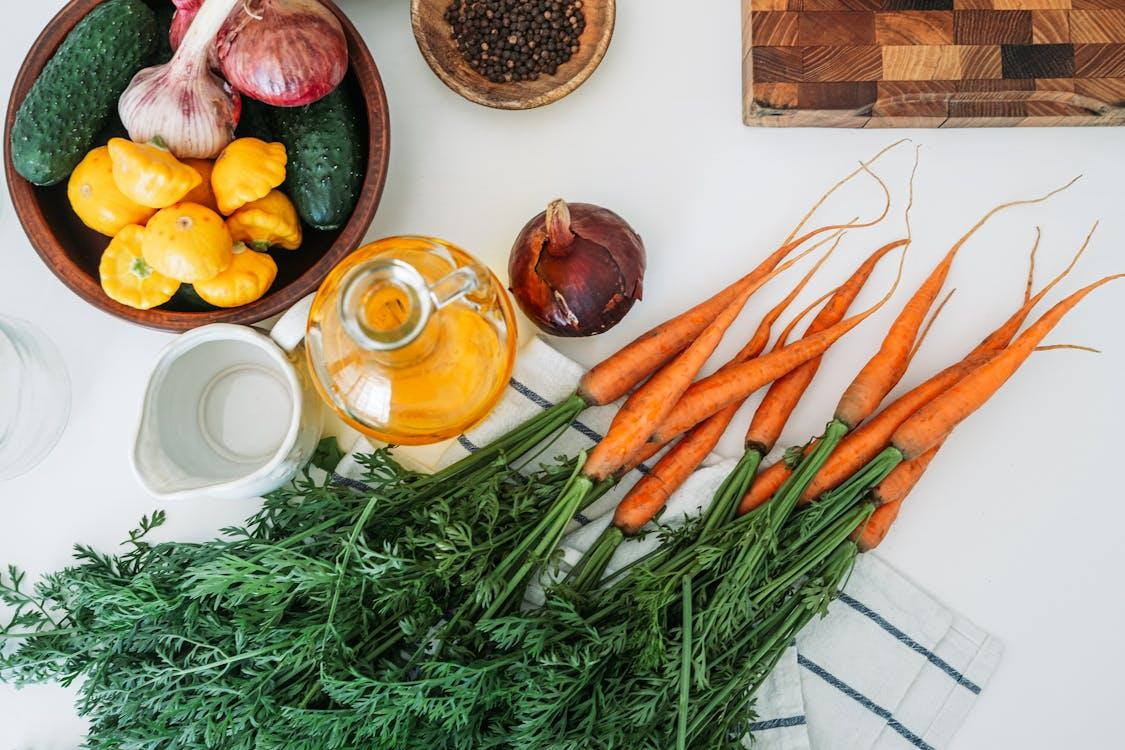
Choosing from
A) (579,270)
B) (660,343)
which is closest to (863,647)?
(660,343)

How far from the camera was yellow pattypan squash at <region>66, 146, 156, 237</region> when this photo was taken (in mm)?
817

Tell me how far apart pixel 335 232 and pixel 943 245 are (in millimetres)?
655

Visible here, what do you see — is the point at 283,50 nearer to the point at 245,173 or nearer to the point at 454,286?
the point at 245,173

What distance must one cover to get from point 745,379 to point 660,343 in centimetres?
10

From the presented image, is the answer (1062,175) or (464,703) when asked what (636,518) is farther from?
(1062,175)

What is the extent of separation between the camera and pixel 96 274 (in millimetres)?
878

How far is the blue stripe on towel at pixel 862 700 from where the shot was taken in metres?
0.93

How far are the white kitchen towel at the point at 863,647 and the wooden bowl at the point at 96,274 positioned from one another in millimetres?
187

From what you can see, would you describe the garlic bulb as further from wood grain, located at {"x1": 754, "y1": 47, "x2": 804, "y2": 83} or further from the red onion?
wood grain, located at {"x1": 754, "y1": 47, "x2": 804, "y2": 83}

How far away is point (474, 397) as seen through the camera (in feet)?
2.66

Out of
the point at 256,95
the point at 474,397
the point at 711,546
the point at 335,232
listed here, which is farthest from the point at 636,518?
the point at 256,95

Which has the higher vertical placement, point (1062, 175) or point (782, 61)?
point (1062, 175)

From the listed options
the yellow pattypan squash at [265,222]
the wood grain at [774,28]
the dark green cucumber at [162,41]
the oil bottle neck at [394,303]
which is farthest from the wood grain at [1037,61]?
the dark green cucumber at [162,41]

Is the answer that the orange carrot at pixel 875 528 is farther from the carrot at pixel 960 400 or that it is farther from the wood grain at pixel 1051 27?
the wood grain at pixel 1051 27
